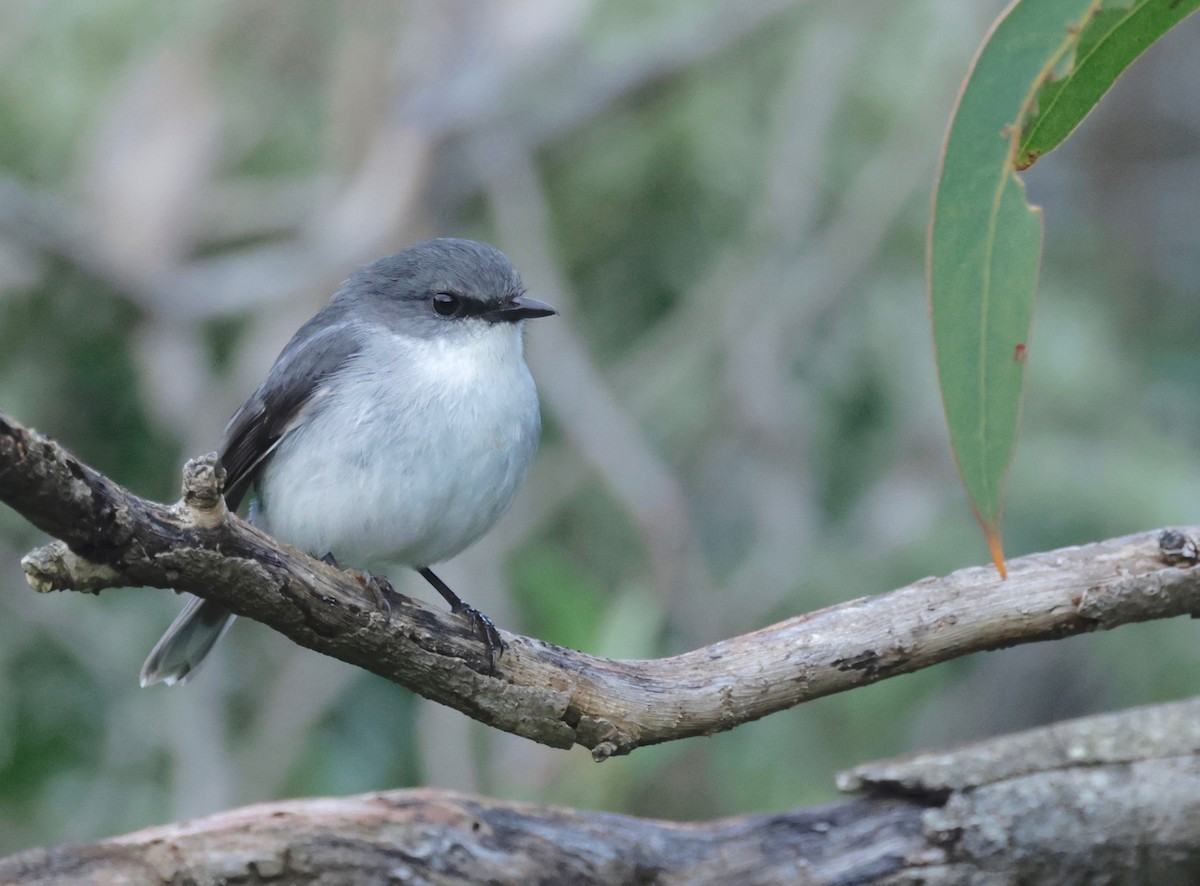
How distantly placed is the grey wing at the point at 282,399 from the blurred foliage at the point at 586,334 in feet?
6.69

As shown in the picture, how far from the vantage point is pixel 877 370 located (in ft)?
21.2

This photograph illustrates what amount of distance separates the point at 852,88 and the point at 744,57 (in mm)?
731

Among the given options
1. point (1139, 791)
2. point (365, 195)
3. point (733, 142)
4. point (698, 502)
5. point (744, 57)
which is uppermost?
point (744, 57)

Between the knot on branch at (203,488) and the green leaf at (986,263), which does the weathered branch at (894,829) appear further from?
the green leaf at (986,263)

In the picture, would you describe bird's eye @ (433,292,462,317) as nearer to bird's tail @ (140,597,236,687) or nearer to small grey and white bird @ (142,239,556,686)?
small grey and white bird @ (142,239,556,686)

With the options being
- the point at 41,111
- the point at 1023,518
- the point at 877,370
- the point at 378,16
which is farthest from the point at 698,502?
the point at 41,111

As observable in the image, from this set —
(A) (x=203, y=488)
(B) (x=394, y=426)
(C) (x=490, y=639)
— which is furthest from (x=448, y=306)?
(A) (x=203, y=488)

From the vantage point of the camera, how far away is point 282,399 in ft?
10.9

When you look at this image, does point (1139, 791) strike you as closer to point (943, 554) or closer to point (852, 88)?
point (943, 554)

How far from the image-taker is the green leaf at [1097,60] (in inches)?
79.7

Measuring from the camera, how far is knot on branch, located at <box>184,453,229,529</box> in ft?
6.04

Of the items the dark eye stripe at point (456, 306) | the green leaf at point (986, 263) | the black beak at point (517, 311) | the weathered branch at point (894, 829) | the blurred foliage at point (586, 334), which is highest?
the blurred foliage at point (586, 334)

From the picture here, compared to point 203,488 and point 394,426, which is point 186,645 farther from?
point 203,488

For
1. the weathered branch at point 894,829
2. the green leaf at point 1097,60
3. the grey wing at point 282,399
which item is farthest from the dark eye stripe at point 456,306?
the green leaf at point 1097,60
